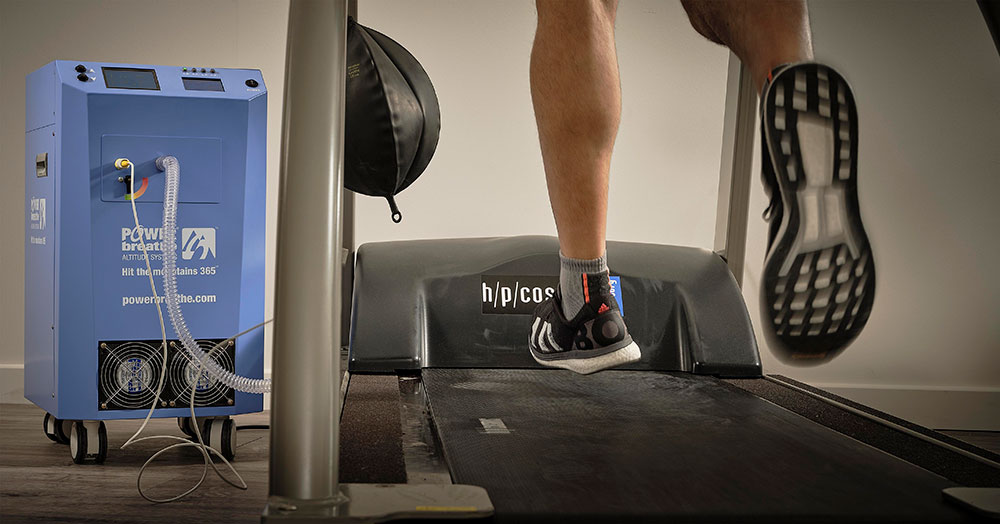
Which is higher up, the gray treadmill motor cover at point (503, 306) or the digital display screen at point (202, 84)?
the digital display screen at point (202, 84)

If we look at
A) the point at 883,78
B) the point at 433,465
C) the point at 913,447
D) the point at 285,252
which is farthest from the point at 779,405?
the point at 883,78

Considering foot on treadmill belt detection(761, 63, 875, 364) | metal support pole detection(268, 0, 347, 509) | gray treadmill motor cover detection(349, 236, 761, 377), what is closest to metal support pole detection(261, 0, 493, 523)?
metal support pole detection(268, 0, 347, 509)

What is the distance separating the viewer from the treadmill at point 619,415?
0.95 m

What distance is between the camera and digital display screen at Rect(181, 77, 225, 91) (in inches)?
76.6

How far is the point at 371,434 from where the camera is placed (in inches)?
47.4

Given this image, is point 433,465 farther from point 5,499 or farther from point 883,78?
point 883,78

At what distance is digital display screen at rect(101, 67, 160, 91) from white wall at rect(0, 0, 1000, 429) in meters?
0.71

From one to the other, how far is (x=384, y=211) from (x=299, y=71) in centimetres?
186

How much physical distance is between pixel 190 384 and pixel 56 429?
1.11 ft

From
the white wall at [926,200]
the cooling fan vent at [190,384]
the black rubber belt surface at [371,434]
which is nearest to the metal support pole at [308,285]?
the black rubber belt surface at [371,434]

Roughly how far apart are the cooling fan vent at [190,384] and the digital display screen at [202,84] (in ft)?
1.90

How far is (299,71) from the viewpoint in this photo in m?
0.86

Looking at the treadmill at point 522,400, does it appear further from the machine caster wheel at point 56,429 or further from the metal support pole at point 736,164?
the machine caster wheel at point 56,429

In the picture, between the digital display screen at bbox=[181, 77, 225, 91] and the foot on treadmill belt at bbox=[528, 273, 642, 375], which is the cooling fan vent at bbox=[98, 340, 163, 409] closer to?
the digital display screen at bbox=[181, 77, 225, 91]
